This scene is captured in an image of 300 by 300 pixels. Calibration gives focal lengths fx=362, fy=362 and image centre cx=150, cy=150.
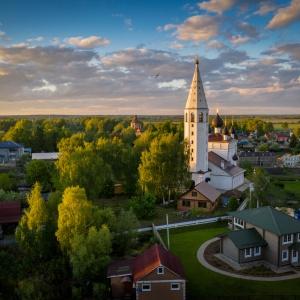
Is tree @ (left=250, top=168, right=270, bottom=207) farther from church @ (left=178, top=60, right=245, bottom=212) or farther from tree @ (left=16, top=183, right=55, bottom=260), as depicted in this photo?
tree @ (left=16, top=183, right=55, bottom=260)

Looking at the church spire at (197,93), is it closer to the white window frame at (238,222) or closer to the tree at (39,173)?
the white window frame at (238,222)

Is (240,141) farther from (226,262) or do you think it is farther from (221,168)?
(226,262)

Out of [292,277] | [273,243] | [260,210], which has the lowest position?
[292,277]

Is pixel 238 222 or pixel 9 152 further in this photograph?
pixel 9 152

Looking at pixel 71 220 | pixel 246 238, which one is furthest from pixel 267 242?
pixel 71 220

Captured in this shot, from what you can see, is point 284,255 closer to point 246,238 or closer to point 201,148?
point 246,238

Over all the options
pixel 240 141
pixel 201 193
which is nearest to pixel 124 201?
pixel 201 193

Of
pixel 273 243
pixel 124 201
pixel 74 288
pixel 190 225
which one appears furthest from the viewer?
pixel 124 201
